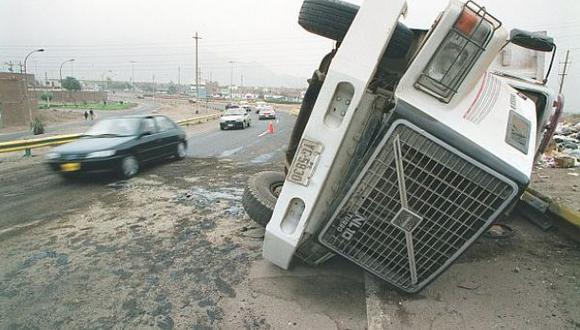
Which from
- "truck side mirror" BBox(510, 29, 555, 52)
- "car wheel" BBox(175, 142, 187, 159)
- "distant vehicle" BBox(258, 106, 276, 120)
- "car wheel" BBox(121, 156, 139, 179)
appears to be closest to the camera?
"truck side mirror" BBox(510, 29, 555, 52)

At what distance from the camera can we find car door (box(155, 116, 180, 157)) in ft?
29.6

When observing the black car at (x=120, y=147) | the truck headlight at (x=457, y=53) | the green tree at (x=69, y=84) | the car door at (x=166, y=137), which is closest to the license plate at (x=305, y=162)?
the truck headlight at (x=457, y=53)

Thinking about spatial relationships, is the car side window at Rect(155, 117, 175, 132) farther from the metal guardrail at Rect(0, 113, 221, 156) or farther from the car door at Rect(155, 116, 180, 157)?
the metal guardrail at Rect(0, 113, 221, 156)

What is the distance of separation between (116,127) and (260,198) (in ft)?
17.8

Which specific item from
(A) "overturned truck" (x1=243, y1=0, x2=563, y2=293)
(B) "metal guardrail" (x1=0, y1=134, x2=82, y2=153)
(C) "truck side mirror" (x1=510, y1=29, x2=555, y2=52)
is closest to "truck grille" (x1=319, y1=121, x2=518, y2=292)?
(A) "overturned truck" (x1=243, y1=0, x2=563, y2=293)

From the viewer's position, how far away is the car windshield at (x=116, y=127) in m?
8.09

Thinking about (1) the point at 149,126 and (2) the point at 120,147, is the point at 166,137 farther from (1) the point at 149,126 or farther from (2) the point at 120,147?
(2) the point at 120,147

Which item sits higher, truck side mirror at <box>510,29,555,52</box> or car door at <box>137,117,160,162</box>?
truck side mirror at <box>510,29,555,52</box>

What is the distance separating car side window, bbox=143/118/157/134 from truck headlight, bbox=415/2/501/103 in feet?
23.8

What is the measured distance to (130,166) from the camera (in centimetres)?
761

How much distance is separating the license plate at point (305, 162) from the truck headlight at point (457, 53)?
0.85m

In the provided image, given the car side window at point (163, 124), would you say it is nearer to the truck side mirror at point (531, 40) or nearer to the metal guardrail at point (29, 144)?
the metal guardrail at point (29, 144)

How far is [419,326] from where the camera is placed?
2805mm

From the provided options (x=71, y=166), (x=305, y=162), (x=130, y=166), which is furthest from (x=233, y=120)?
(x=305, y=162)
